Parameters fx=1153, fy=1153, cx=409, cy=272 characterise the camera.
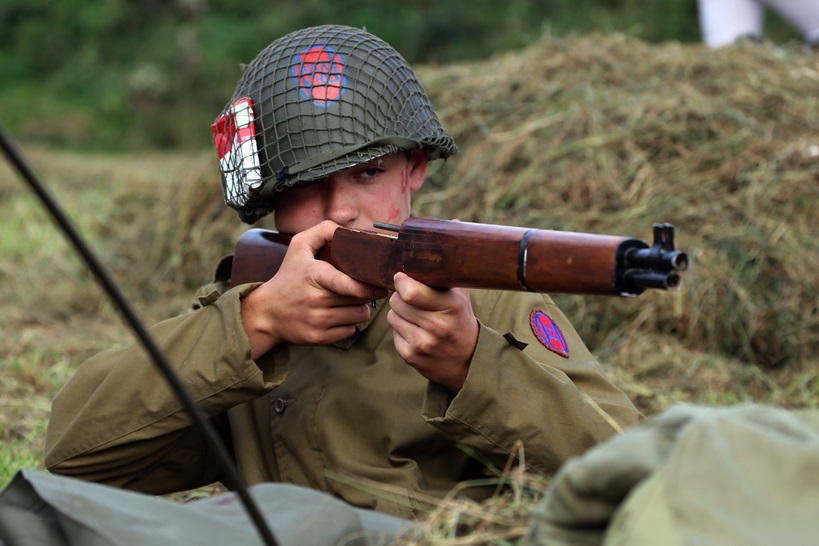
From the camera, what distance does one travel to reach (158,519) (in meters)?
1.86

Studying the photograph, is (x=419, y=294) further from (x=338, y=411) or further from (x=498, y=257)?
(x=338, y=411)

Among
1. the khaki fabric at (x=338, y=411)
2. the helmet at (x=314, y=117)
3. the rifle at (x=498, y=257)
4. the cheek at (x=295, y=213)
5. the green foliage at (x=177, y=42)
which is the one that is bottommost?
the khaki fabric at (x=338, y=411)

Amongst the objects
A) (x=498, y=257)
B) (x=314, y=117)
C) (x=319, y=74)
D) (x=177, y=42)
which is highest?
(x=177, y=42)

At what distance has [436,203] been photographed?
5285 mm

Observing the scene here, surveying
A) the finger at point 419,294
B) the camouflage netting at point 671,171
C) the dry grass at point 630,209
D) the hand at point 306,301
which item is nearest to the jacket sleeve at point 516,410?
the finger at point 419,294

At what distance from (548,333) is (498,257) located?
0.67 metres

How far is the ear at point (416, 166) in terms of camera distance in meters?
2.92

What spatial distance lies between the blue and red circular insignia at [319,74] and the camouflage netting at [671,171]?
217 centimetres

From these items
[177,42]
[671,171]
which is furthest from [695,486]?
[177,42]

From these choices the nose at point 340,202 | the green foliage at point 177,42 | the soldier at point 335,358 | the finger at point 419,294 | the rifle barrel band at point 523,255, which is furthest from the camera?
the green foliage at point 177,42

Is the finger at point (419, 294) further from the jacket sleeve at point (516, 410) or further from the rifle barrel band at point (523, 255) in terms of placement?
the rifle barrel band at point (523, 255)

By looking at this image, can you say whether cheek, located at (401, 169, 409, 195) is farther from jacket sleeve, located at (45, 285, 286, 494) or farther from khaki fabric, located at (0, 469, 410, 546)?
khaki fabric, located at (0, 469, 410, 546)

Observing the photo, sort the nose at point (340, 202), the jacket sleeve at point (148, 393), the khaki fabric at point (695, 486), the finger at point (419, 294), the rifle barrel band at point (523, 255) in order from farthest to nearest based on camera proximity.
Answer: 1. the nose at point (340, 202)
2. the jacket sleeve at point (148, 393)
3. the finger at point (419, 294)
4. the rifle barrel band at point (523, 255)
5. the khaki fabric at point (695, 486)

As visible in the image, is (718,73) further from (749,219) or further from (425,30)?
(425,30)
